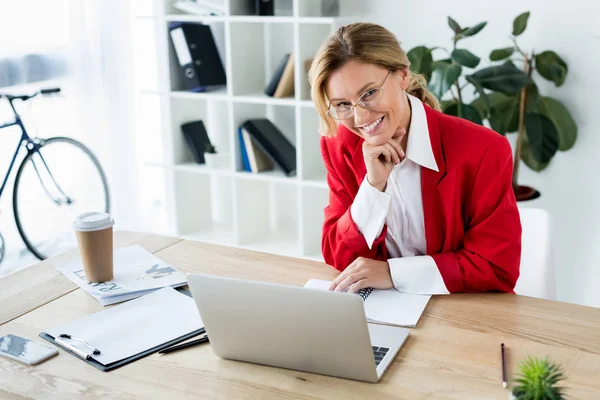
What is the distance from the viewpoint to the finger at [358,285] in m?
1.46

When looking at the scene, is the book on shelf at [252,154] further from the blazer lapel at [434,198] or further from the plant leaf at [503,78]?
the blazer lapel at [434,198]

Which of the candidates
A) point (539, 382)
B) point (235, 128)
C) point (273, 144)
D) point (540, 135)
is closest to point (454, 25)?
point (540, 135)

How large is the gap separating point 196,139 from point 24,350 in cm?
228

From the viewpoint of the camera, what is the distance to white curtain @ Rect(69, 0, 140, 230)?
3.53m

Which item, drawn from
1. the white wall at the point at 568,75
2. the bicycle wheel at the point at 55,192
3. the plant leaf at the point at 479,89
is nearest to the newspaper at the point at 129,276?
the plant leaf at the point at 479,89

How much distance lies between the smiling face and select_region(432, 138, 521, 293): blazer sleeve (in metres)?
0.22

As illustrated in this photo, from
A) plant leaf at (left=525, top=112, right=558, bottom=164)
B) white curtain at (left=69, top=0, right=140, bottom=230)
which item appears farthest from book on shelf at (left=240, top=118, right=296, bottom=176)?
plant leaf at (left=525, top=112, right=558, bottom=164)

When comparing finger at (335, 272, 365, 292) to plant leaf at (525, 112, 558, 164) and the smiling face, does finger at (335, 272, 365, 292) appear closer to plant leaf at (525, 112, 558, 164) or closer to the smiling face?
the smiling face

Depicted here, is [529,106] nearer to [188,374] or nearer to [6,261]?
[188,374]

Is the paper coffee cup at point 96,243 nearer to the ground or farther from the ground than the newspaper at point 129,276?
farther from the ground

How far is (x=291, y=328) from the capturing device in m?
1.16

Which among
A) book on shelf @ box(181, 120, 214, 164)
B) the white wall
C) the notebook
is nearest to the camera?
the notebook

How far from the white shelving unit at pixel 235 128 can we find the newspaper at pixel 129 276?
4.84 ft

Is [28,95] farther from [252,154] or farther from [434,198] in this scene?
[434,198]
